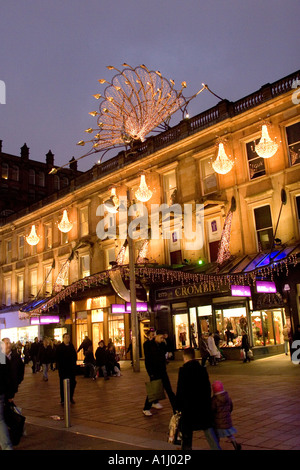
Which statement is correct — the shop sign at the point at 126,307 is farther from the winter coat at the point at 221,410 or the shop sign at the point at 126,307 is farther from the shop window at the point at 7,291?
the shop window at the point at 7,291

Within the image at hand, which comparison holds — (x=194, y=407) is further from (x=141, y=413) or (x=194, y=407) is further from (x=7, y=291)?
(x=7, y=291)

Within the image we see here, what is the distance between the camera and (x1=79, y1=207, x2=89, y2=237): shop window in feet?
101

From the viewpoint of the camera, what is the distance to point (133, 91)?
14.3 m

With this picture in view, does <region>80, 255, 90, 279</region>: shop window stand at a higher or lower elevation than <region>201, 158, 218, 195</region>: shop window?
lower

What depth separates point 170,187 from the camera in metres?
25.2

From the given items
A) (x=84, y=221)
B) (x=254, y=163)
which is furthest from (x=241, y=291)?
(x=84, y=221)

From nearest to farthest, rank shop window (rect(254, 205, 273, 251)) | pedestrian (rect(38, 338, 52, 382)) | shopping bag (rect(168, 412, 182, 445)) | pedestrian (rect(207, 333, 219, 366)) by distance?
shopping bag (rect(168, 412, 182, 445)), pedestrian (rect(207, 333, 219, 366)), pedestrian (rect(38, 338, 52, 382)), shop window (rect(254, 205, 273, 251))

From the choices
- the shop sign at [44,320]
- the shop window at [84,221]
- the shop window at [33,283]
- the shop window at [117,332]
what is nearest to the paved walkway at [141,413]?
the shop window at [117,332]

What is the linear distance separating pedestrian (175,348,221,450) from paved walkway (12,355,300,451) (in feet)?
4.13

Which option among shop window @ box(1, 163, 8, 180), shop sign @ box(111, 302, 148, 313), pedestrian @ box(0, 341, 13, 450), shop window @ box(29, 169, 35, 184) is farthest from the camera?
shop window @ box(29, 169, 35, 184)

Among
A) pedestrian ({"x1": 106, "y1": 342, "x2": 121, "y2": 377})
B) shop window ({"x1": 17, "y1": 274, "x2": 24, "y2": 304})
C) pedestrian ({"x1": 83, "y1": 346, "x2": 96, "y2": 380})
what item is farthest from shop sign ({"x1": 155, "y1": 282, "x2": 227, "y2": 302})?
shop window ({"x1": 17, "y1": 274, "x2": 24, "y2": 304})

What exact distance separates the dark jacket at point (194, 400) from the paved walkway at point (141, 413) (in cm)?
144

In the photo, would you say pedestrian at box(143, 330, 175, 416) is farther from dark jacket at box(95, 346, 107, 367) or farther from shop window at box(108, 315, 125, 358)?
shop window at box(108, 315, 125, 358)
